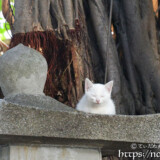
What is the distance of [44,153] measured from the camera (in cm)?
173

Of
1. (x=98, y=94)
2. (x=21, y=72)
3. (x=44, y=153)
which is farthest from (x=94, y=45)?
(x=44, y=153)

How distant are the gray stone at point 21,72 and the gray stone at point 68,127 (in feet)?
0.23

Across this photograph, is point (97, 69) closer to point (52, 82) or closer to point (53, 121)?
point (52, 82)

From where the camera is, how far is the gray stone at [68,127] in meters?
1.58

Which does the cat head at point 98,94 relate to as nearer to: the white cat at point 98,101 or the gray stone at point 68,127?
the white cat at point 98,101

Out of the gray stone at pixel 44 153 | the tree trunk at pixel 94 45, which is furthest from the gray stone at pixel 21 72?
the tree trunk at pixel 94 45

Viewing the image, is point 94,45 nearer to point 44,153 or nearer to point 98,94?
point 98,94

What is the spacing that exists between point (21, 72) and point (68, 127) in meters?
0.34

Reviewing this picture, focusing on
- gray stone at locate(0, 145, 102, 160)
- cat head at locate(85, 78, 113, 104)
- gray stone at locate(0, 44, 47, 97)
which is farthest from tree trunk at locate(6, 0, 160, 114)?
gray stone at locate(0, 145, 102, 160)

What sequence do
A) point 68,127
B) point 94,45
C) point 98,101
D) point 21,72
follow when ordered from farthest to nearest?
1. point 94,45
2. point 98,101
3. point 21,72
4. point 68,127

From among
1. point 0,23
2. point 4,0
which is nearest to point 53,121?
point 4,0

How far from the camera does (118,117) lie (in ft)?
5.59

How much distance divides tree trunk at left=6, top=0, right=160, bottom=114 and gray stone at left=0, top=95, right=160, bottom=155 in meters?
1.59

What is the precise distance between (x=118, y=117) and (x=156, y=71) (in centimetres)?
213
